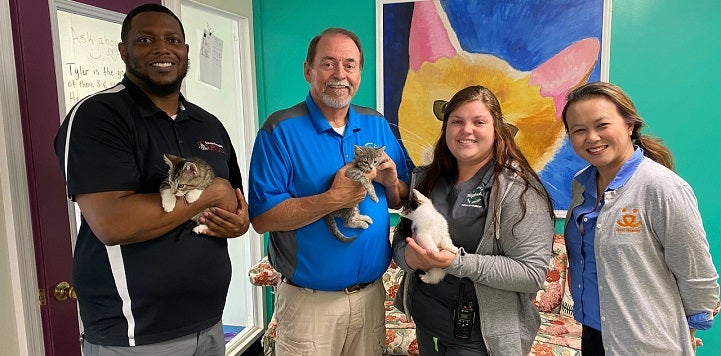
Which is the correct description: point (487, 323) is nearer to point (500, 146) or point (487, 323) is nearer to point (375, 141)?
point (500, 146)

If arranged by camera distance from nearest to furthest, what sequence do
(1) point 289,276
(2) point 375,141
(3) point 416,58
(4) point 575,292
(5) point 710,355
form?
(4) point 575,292 → (1) point 289,276 → (2) point 375,141 → (5) point 710,355 → (3) point 416,58

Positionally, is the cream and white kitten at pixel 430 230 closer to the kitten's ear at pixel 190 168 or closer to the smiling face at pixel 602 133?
the smiling face at pixel 602 133

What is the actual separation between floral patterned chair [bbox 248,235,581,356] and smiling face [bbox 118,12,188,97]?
1279 mm

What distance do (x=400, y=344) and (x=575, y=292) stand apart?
1226mm

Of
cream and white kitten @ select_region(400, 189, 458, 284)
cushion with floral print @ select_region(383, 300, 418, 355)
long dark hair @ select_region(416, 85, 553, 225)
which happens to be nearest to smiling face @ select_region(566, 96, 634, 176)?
long dark hair @ select_region(416, 85, 553, 225)

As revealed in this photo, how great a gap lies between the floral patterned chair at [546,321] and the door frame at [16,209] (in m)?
1.09

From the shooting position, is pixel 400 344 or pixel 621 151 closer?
pixel 621 151

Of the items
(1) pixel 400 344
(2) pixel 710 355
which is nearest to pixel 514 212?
(1) pixel 400 344

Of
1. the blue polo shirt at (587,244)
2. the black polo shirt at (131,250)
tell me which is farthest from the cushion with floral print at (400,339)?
Result: the black polo shirt at (131,250)

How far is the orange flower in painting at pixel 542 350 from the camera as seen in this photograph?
2.42 metres

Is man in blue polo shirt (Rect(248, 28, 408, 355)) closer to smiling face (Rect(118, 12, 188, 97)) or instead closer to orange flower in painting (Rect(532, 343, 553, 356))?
smiling face (Rect(118, 12, 188, 97))

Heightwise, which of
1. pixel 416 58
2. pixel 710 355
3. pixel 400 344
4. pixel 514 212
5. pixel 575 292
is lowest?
pixel 710 355

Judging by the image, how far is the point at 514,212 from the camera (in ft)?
5.02

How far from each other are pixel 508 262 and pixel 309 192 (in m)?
0.75
